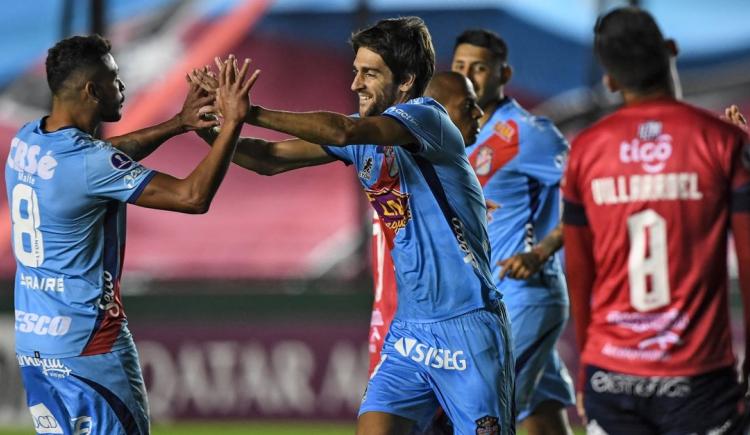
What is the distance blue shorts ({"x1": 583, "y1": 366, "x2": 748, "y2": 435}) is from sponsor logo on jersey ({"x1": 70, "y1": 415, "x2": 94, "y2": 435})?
2.09 metres

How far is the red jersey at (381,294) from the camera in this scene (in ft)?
19.9

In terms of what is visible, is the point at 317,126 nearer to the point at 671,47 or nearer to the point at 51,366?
the point at 671,47

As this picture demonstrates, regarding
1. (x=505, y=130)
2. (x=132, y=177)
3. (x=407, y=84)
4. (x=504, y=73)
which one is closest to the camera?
(x=132, y=177)

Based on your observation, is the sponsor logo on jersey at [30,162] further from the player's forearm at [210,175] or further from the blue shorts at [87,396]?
the blue shorts at [87,396]

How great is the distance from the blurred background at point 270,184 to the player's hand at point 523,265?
496 centimetres

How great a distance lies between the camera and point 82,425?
528cm

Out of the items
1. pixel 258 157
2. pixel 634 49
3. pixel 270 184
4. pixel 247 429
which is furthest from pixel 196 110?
pixel 270 184

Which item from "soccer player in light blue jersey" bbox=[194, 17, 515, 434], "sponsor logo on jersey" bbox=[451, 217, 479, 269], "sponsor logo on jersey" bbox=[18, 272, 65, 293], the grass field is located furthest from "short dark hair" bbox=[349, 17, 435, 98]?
the grass field

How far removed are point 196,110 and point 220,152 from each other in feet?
1.59

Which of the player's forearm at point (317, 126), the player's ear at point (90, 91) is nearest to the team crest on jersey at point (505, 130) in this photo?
the player's forearm at point (317, 126)

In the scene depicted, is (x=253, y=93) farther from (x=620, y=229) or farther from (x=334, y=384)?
(x=620, y=229)

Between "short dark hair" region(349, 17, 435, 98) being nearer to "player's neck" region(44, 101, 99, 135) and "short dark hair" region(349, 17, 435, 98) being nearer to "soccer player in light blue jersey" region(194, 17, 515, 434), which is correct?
"soccer player in light blue jersey" region(194, 17, 515, 434)

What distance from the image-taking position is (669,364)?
14.1 ft

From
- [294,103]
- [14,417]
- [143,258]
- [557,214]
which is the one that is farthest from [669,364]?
[294,103]
